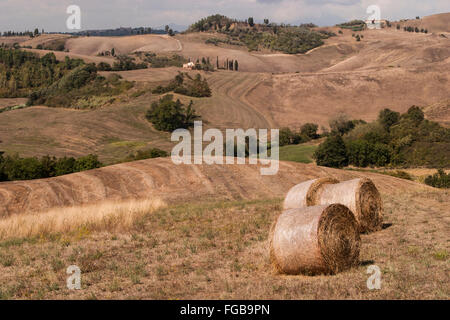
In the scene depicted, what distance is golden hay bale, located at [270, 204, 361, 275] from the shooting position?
36.6 ft

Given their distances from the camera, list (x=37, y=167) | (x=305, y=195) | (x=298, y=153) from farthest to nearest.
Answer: (x=298, y=153) → (x=37, y=167) → (x=305, y=195)

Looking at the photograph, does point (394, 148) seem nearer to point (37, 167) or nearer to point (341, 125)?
point (341, 125)

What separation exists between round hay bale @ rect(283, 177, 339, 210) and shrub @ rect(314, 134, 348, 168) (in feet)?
134

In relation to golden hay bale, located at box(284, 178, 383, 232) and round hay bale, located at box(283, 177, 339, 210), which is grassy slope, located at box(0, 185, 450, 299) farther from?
round hay bale, located at box(283, 177, 339, 210)

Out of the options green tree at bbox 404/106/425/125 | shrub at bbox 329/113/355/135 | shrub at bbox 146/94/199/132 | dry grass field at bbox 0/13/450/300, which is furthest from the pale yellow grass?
shrub at bbox 146/94/199/132

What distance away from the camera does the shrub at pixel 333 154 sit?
59.5 meters

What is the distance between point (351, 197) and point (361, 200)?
37 centimetres

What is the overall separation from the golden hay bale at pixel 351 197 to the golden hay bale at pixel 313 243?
5.39m

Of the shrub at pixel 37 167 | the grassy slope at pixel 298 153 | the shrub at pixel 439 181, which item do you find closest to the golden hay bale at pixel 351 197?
the shrub at pixel 37 167

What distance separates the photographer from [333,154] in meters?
59.6

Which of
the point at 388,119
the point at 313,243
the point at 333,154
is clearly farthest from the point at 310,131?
the point at 313,243

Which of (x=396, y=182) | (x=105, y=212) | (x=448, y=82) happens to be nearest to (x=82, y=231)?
(x=105, y=212)

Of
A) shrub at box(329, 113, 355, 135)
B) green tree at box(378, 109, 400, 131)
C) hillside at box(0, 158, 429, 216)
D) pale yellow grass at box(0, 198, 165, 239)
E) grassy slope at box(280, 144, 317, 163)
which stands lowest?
grassy slope at box(280, 144, 317, 163)
